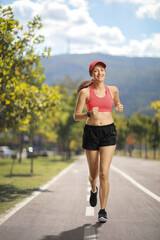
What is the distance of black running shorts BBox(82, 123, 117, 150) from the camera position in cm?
520

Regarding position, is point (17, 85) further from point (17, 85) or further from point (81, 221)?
point (81, 221)

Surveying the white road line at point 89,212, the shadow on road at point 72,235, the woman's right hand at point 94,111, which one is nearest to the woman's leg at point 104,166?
the shadow on road at point 72,235

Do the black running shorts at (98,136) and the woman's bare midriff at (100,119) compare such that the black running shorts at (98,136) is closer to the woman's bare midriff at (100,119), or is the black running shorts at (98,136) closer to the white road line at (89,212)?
the woman's bare midriff at (100,119)

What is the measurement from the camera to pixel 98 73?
5.24 m

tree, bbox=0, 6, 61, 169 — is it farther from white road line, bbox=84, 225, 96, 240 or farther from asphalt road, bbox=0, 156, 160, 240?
white road line, bbox=84, 225, 96, 240

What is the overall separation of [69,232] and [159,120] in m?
47.6

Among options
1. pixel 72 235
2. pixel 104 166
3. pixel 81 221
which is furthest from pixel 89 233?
pixel 104 166

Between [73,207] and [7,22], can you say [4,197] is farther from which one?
[7,22]

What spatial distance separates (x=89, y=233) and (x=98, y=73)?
2320 mm

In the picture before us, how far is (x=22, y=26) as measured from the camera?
10266 millimetres

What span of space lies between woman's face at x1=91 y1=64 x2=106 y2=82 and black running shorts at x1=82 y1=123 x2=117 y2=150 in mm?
733

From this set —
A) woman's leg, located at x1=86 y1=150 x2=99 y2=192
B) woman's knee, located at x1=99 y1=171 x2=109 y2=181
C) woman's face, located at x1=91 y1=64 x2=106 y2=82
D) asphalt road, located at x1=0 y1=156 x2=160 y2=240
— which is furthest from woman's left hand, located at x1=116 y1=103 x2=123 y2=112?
asphalt road, located at x1=0 y1=156 x2=160 y2=240

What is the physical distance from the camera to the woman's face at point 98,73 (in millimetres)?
5223

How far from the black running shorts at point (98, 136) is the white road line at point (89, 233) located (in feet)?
3.81
